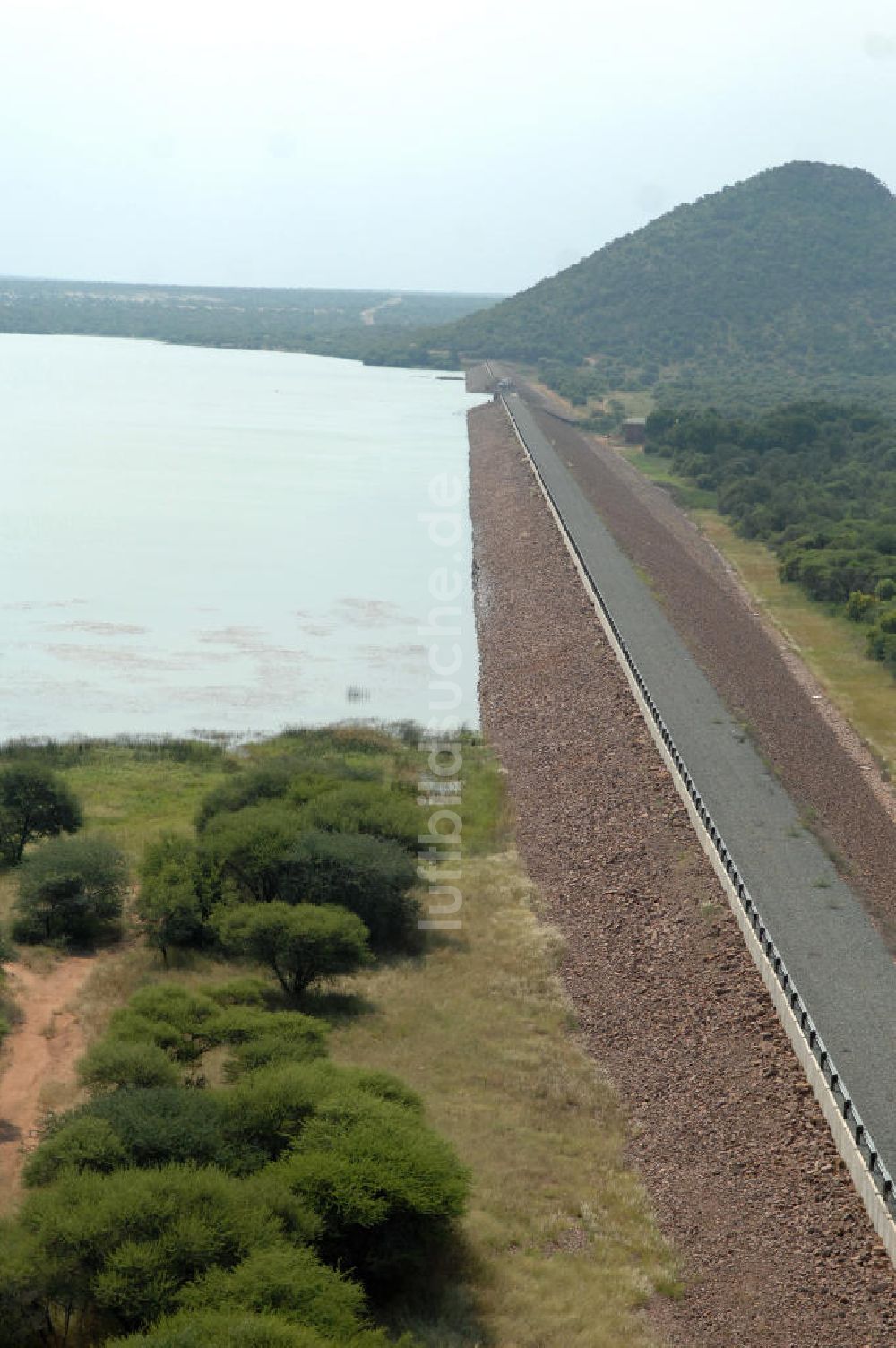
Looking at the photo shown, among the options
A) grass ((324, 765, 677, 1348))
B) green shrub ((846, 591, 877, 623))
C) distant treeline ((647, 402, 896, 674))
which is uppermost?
distant treeline ((647, 402, 896, 674))

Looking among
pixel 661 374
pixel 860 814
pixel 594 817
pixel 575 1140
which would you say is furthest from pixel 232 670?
pixel 661 374

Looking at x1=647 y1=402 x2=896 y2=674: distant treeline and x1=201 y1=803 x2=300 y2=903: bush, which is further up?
x1=647 y1=402 x2=896 y2=674: distant treeline

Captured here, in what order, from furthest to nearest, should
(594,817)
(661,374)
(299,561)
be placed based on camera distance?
(661,374), (299,561), (594,817)

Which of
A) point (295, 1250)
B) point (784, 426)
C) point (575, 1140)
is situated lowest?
point (575, 1140)

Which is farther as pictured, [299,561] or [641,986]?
[299,561]

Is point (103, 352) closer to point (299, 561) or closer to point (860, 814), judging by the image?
point (299, 561)

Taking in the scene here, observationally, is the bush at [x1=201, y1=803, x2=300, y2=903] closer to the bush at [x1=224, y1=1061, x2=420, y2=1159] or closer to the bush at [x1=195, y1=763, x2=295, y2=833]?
the bush at [x1=195, y1=763, x2=295, y2=833]

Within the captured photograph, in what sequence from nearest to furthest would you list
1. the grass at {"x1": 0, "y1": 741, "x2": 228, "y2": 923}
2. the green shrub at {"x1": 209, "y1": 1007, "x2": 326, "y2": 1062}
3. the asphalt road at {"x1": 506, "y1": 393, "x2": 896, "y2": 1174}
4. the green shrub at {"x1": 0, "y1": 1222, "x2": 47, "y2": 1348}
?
the green shrub at {"x1": 0, "y1": 1222, "x2": 47, "y2": 1348} → the green shrub at {"x1": 209, "y1": 1007, "x2": 326, "y2": 1062} → the asphalt road at {"x1": 506, "y1": 393, "x2": 896, "y2": 1174} → the grass at {"x1": 0, "y1": 741, "x2": 228, "y2": 923}

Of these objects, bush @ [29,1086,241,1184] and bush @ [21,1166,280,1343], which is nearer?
bush @ [21,1166,280,1343]

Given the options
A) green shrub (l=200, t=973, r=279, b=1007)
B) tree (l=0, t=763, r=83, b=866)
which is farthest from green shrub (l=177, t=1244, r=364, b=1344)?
tree (l=0, t=763, r=83, b=866)
